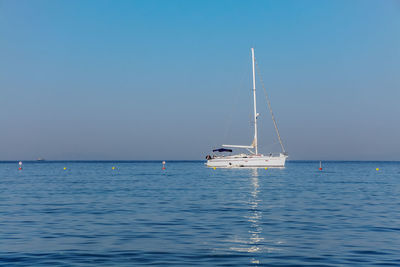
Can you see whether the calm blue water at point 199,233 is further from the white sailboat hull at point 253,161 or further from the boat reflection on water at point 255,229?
the white sailboat hull at point 253,161

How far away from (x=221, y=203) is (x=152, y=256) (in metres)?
18.2

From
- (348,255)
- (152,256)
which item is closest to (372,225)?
(348,255)

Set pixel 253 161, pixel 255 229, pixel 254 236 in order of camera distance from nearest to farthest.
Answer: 1. pixel 254 236
2. pixel 255 229
3. pixel 253 161

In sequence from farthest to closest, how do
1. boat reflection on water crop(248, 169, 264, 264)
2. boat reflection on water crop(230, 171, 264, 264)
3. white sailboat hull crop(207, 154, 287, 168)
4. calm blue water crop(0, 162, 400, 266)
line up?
1. white sailboat hull crop(207, 154, 287, 168)
2. boat reflection on water crop(248, 169, 264, 264)
3. boat reflection on water crop(230, 171, 264, 264)
4. calm blue water crop(0, 162, 400, 266)

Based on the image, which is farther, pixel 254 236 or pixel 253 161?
pixel 253 161

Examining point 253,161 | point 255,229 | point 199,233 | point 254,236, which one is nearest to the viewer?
point 254,236

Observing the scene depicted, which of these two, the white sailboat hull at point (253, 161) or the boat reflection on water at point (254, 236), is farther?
the white sailboat hull at point (253, 161)

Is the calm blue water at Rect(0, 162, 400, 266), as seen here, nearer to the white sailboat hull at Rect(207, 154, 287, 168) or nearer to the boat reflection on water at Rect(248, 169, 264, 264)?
the boat reflection on water at Rect(248, 169, 264, 264)

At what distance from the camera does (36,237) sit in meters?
19.1

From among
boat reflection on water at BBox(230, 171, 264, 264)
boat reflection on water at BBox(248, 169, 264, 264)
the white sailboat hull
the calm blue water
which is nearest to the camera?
the calm blue water

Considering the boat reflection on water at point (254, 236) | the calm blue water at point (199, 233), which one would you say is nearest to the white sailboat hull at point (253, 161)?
the calm blue water at point (199, 233)

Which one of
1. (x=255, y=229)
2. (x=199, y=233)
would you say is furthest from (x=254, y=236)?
(x=199, y=233)

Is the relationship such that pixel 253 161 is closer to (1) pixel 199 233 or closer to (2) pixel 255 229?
(2) pixel 255 229

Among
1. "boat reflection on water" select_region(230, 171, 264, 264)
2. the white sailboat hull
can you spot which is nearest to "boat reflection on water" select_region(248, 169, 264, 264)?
"boat reflection on water" select_region(230, 171, 264, 264)
